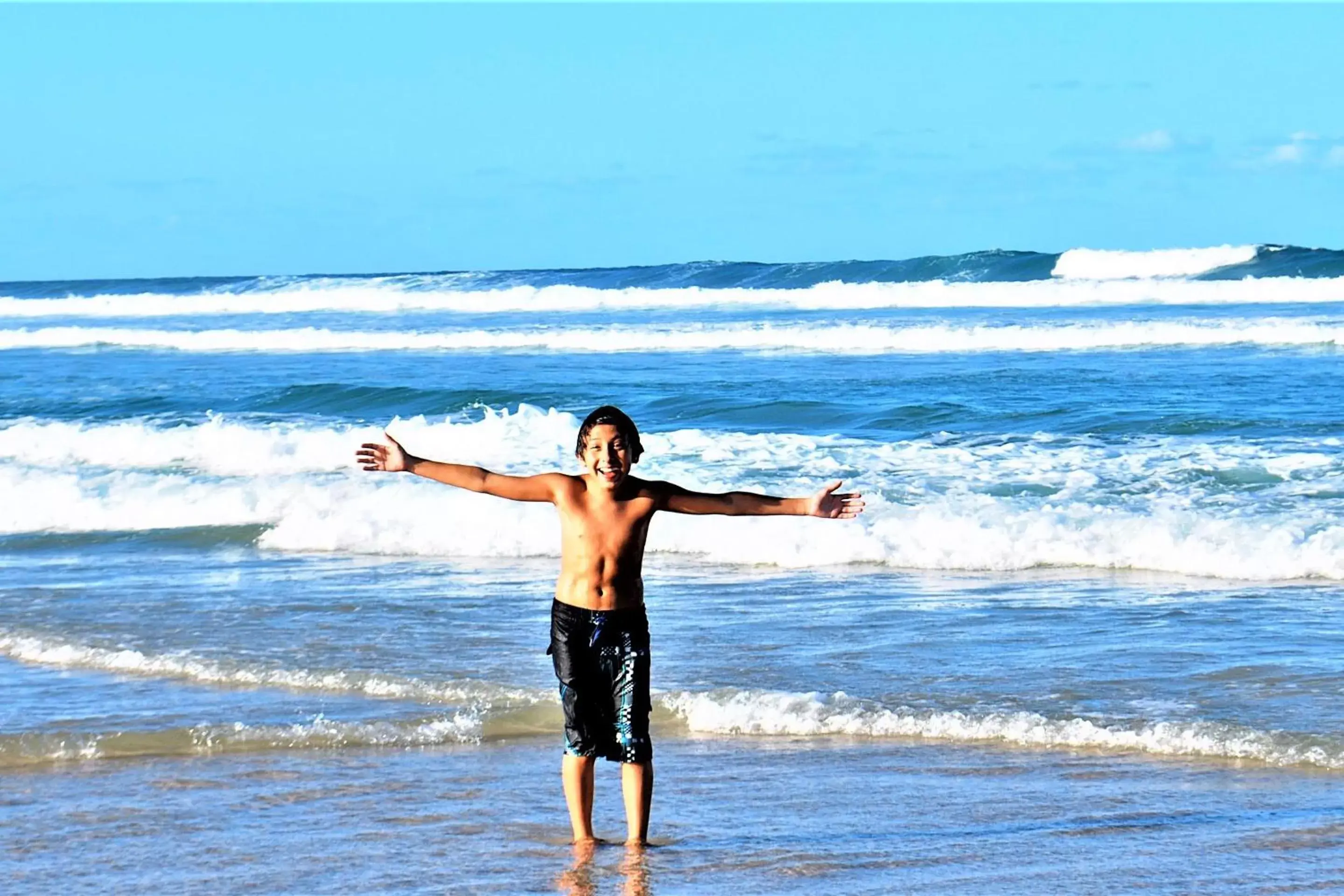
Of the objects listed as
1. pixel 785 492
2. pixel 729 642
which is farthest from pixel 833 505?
pixel 785 492

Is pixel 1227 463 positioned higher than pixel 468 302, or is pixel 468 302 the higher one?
pixel 468 302

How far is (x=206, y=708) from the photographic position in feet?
21.8

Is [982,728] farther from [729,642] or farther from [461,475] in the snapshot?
[461,475]

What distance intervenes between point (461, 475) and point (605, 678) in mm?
752

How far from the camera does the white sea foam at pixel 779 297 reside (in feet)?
115

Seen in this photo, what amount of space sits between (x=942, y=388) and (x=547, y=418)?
5.30m

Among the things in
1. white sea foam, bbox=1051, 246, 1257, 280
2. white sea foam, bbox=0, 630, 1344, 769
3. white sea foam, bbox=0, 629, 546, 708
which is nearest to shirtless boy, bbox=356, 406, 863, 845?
white sea foam, bbox=0, 630, 1344, 769

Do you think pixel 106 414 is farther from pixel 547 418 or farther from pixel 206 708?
pixel 206 708

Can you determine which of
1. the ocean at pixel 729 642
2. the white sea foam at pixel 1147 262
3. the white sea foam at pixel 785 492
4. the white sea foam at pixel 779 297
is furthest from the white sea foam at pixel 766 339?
the white sea foam at pixel 1147 262

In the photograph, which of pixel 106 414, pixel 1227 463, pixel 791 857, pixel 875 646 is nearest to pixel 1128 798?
pixel 791 857

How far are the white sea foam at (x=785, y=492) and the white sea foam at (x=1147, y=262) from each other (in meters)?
31.1

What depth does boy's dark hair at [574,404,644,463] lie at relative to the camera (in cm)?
464

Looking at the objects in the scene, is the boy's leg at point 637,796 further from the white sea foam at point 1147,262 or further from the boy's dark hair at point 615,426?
the white sea foam at point 1147,262

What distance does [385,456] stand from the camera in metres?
4.57
